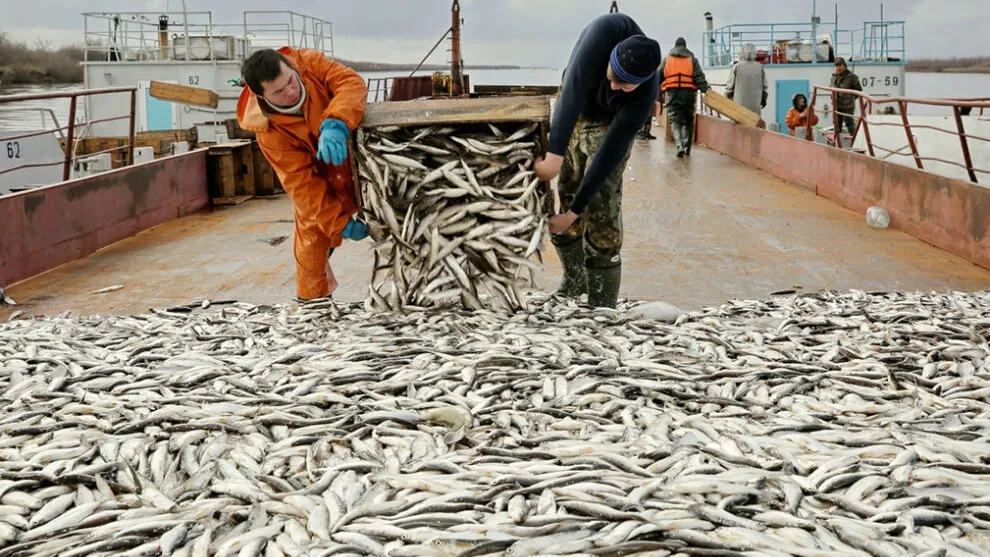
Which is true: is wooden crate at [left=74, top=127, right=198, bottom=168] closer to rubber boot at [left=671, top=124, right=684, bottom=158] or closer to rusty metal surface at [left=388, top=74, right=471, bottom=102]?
rusty metal surface at [left=388, top=74, right=471, bottom=102]

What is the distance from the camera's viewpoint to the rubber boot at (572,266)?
650 cm

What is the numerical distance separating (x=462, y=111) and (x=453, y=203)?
0.56 meters

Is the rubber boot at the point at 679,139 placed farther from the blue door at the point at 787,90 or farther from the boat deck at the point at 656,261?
the blue door at the point at 787,90

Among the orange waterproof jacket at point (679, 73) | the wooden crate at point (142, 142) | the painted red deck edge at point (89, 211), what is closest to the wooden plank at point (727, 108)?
the orange waterproof jacket at point (679, 73)

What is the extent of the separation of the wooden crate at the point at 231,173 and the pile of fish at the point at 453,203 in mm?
7576

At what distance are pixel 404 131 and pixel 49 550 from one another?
135 inches

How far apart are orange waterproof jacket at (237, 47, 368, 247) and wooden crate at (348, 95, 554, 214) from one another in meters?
0.15

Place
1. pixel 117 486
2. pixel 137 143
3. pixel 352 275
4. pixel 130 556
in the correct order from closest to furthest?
pixel 130 556 → pixel 117 486 → pixel 352 275 → pixel 137 143

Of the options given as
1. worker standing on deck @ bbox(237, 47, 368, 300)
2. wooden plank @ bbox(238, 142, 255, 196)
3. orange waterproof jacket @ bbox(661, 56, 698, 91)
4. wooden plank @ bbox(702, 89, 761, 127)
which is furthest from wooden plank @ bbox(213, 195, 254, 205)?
A: wooden plank @ bbox(702, 89, 761, 127)

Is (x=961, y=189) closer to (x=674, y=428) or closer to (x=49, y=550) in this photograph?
(x=674, y=428)

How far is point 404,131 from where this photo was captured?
220 inches

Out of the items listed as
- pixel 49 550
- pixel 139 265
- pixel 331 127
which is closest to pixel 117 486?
pixel 49 550

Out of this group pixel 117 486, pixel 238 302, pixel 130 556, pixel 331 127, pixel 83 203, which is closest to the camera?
pixel 130 556

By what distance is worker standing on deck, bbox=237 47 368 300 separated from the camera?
5398mm
